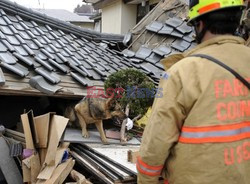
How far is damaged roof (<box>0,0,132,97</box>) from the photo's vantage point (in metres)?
4.48

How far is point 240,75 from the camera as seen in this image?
1.73 meters

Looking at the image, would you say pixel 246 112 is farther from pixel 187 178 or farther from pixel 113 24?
pixel 113 24

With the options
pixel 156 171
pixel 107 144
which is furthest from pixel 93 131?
pixel 156 171

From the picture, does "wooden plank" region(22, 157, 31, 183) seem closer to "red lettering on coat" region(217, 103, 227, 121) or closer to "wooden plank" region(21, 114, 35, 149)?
"wooden plank" region(21, 114, 35, 149)

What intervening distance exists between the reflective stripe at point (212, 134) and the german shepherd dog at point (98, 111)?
9.00 ft

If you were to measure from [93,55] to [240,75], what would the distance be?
225 inches

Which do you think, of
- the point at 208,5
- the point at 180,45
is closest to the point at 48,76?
the point at 208,5

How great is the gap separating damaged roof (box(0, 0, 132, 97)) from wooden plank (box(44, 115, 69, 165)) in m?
0.81

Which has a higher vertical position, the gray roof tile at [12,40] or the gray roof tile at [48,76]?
the gray roof tile at [12,40]

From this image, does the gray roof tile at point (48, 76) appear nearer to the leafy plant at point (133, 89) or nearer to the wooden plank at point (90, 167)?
the leafy plant at point (133, 89)

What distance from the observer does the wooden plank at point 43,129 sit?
12.5 feet

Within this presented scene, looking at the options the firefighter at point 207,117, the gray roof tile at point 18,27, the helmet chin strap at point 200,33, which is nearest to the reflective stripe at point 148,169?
the firefighter at point 207,117

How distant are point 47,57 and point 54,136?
7.62 feet

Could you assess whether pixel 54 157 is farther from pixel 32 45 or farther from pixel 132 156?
pixel 32 45
